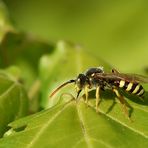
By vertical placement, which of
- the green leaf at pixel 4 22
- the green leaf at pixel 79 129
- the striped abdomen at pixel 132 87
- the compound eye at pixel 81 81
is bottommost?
the green leaf at pixel 79 129

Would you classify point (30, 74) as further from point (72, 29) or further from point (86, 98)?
point (72, 29)

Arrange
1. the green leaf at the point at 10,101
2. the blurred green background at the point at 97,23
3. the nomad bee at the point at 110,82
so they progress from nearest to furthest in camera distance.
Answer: the green leaf at the point at 10,101 < the nomad bee at the point at 110,82 < the blurred green background at the point at 97,23

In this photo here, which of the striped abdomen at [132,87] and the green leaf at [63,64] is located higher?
the green leaf at [63,64]

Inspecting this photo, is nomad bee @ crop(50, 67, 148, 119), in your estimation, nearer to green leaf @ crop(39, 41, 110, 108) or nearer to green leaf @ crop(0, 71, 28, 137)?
green leaf @ crop(0, 71, 28, 137)

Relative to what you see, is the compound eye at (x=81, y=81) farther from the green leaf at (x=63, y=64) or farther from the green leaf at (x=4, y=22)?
the green leaf at (x=4, y=22)

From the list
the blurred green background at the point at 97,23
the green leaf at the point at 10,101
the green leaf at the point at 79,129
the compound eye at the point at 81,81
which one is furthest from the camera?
the blurred green background at the point at 97,23

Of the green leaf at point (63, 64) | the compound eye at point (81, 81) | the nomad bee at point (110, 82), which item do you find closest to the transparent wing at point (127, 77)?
the nomad bee at point (110, 82)
